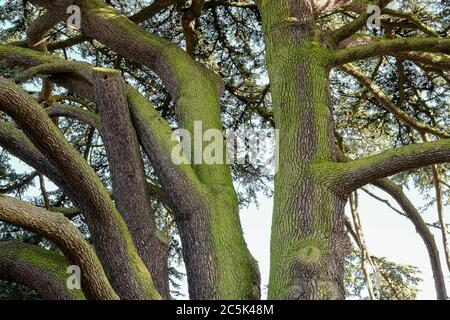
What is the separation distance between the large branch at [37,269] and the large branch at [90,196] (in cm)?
28

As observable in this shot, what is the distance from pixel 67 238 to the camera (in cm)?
319

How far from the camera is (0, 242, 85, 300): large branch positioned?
3.75m

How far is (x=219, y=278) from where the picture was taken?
152 inches

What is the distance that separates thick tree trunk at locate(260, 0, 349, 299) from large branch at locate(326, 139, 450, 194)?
0.37 feet

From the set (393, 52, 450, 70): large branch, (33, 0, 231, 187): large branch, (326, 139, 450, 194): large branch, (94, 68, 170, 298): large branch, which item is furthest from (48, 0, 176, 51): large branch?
(326, 139, 450, 194): large branch

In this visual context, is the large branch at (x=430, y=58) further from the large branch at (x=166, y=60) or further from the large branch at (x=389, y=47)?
the large branch at (x=166, y=60)

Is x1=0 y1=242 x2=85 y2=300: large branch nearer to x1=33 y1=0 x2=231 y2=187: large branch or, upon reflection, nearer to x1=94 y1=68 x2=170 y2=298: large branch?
x1=94 y1=68 x2=170 y2=298: large branch

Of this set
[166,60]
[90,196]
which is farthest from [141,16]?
[90,196]

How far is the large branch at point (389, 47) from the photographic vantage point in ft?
15.4

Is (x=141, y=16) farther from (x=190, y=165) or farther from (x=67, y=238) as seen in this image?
(x=67, y=238)

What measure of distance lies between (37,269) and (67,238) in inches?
31.8
